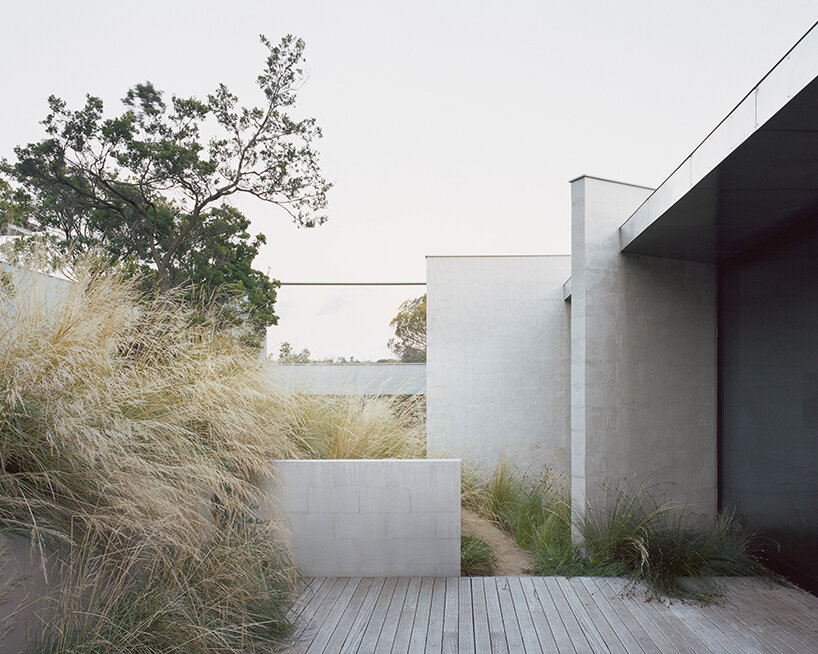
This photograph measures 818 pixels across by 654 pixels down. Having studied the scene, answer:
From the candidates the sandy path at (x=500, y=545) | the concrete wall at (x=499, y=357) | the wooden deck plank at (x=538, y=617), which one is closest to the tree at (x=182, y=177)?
the concrete wall at (x=499, y=357)

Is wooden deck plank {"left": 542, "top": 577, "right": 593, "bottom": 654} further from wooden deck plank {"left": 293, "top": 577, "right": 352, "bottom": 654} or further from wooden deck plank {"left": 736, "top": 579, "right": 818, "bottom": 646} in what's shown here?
wooden deck plank {"left": 293, "top": 577, "right": 352, "bottom": 654}

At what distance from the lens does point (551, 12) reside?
6254 mm

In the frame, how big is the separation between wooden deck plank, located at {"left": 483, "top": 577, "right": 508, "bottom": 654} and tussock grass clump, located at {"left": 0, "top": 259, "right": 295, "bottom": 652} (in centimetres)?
98

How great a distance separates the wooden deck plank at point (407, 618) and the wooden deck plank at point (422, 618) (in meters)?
0.01

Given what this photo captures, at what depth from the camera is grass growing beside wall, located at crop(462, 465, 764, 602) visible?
3.43 metres

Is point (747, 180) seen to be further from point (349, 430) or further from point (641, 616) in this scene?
point (349, 430)

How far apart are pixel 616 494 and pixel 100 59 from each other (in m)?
7.50

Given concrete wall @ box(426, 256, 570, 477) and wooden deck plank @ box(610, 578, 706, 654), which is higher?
concrete wall @ box(426, 256, 570, 477)

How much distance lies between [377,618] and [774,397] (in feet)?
8.78

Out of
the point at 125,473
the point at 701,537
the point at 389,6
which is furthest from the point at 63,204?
the point at 701,537

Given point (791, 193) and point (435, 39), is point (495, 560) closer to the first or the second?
point (791, 193)

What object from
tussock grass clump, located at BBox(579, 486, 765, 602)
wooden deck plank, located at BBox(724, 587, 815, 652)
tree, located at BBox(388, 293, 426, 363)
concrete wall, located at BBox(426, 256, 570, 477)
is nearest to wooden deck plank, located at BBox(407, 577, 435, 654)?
tussock grass clump, located at BBox(579, 486, 765, 602)

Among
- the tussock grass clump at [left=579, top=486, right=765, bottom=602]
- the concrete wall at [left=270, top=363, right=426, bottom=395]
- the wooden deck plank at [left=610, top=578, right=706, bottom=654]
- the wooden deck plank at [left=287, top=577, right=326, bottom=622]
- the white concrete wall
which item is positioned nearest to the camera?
the wooden deck plank at [left=610, top=578, right=706, bottom=654]

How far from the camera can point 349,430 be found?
4055 mm
